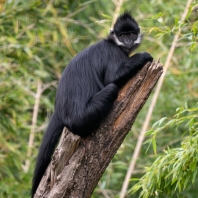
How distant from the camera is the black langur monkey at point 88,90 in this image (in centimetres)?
384

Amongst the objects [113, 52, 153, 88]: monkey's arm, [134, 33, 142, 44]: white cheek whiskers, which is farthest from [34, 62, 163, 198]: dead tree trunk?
[134, 33, 142, 44]: white cheek whiskers

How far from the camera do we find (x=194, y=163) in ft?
11.3

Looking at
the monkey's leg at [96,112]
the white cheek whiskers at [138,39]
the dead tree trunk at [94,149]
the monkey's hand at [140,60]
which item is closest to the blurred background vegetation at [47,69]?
the white cheek whiskers at [138,39]

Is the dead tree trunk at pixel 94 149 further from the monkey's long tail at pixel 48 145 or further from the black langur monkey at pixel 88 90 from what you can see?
the monkey's long tail at pixel 48 145

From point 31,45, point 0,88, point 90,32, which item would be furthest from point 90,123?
point 90,32

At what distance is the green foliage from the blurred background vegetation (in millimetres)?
986

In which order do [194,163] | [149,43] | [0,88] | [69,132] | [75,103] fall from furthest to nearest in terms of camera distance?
1. [149,43]
2. [0,88]
3. [75,103]
4. [69,132]
5. [194,163]

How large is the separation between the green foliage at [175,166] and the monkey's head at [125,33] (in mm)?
1008

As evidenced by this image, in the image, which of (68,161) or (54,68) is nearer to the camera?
(68,161)

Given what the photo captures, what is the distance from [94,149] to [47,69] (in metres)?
3.58

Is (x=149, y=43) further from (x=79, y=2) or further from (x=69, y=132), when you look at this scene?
(x=69, y=132)

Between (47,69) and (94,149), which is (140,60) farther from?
(47,69)

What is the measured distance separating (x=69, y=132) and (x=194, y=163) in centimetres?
95

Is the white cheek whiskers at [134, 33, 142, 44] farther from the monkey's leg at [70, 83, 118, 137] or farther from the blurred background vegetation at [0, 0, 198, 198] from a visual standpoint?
the monkey's leg at [70, 83, 118, 137]
